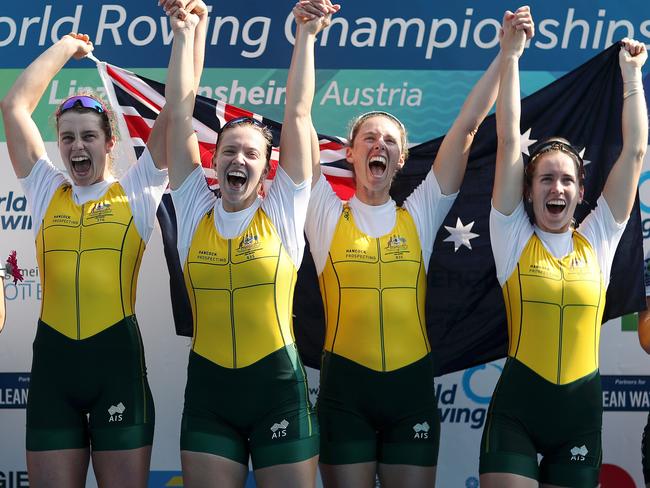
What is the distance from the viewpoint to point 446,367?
4.07m

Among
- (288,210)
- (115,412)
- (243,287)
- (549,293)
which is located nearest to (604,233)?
(549,293)

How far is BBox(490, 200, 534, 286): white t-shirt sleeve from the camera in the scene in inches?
131

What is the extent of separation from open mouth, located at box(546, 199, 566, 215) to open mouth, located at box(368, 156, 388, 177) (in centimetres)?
71

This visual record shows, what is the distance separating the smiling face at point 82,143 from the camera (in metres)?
3.36

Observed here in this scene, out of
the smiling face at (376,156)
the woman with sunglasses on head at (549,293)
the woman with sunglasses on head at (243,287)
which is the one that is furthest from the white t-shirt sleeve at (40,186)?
the woman with sunglasses on head at (549,293)

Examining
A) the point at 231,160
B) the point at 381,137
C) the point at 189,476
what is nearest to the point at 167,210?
the point at 231,160

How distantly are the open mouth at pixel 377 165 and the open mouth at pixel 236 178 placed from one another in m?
0.60

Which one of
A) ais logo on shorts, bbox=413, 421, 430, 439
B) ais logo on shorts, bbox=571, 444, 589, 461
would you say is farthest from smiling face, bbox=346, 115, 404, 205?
ais logo on shorts, bbox=571, 444, 589, 461

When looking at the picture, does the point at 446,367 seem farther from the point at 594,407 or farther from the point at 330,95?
the point at 330,95

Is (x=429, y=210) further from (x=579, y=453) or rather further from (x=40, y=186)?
(x=40, y=186)

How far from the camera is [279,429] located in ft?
9.82

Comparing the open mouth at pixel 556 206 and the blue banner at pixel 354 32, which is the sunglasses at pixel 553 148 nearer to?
the open mouth at pixel 556 206

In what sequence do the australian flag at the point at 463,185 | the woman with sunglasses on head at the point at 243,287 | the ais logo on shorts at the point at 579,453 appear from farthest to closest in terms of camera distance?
the australian flag at the point at 463,185
the ais logo on shorts at the point at 579,453
the woman with sunglasses on head at the point at 243,287

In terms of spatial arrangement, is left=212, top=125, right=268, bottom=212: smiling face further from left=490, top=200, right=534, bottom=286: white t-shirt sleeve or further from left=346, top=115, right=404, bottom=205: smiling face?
left=490, top=200, right=534, bottom=286: white t-shirt sleeve
